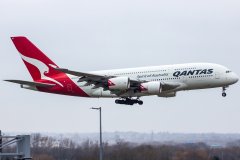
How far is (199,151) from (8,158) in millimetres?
39110

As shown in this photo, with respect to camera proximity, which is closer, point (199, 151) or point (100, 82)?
point (100, 82)

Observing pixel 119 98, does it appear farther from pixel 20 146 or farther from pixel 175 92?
pixel 20 146

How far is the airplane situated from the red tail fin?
104cm

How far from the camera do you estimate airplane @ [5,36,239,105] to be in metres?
61.3

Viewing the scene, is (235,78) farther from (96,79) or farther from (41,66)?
(41,66)

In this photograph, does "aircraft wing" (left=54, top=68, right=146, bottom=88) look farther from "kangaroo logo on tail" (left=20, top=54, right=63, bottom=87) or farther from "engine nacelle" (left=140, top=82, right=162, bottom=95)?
"kangaroo logo on tail" (left=20, top=54, right=63, bottom=87)

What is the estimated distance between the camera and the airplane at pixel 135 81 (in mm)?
61312

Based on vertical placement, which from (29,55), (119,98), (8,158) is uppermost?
(29,55)

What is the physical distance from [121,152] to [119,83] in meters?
8.55

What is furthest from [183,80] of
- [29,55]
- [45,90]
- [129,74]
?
[29,55]

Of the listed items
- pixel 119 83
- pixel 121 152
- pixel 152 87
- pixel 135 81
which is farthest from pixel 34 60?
pixel 152 87

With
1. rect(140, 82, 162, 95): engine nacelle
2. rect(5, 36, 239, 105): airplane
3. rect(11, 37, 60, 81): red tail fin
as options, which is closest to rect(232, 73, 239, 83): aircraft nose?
rect(5, 36, 239, 105): airplane

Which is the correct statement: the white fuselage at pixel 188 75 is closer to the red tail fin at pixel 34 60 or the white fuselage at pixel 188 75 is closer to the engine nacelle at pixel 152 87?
the engine nacelle at pixel 152 87

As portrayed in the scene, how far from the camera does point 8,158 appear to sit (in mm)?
31797
